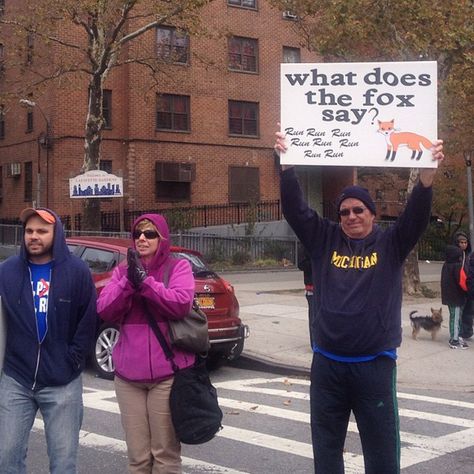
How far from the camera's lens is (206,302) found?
9.62 meters

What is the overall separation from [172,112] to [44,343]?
Answer: 89.0ft

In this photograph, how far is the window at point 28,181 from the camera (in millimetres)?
30484

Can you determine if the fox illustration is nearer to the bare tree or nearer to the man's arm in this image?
the man's arm

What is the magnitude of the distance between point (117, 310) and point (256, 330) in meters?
8.77

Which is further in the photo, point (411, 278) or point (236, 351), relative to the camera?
point (411, 278)

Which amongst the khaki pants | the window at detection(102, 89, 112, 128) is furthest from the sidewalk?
the window at detection(102, 89, 112, 128)

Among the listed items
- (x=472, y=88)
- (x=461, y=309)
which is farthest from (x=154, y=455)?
(x=472, y=88)

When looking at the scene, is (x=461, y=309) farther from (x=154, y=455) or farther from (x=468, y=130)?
(x=468, y=130)

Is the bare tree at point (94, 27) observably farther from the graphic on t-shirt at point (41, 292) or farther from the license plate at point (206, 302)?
the graphic on t-shirt at point (41, 292)

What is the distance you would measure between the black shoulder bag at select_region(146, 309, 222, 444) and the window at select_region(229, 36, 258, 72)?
1101 inches

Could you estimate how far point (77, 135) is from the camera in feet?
94.7

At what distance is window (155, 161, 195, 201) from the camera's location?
30.3 meters

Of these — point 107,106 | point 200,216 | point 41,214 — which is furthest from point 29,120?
point 41,214

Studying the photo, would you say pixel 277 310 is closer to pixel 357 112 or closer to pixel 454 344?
pixel 454 344
